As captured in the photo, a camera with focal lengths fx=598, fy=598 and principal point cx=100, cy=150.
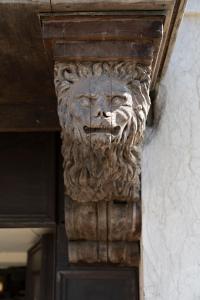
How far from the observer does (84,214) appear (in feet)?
5.97

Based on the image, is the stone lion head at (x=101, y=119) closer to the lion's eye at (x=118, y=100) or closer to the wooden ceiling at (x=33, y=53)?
the lion's eye at (x=118, y=100)

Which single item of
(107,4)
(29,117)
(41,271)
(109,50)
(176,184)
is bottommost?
(41,271)

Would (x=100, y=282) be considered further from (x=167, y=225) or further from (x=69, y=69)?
(x=69, y=69)

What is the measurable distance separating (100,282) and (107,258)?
0.08 m

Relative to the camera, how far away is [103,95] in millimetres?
1564

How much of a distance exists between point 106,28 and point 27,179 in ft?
2.08

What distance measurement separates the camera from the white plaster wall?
1780mm

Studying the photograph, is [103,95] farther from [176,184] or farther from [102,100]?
[176,184]

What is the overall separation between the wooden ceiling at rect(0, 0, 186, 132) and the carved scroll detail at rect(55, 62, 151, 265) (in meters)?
0.13

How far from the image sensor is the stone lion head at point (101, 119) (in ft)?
5.06

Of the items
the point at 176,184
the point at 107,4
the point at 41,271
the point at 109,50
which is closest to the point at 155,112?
the point at 176,184

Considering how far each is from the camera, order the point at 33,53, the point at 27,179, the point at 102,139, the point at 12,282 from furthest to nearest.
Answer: the point at 12,282, the point at 27,179, the point at 33,53, the point at 102,139

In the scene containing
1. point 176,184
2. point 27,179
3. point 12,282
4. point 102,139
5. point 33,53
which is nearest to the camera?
point 102,139

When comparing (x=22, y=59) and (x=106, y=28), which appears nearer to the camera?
(x=106, y=28)
